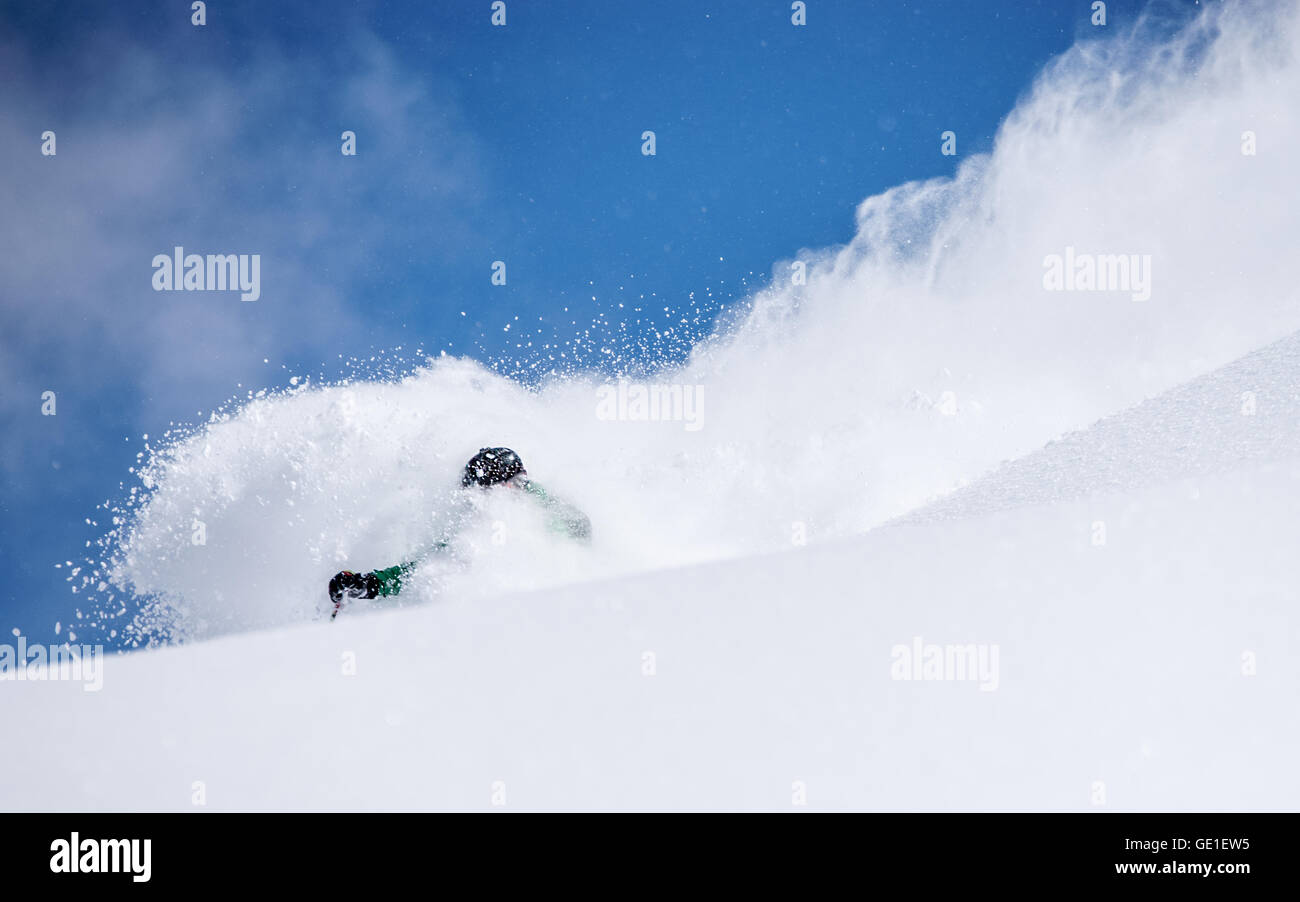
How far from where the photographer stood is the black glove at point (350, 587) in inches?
225

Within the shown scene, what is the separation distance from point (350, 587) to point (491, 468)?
1.57 meters

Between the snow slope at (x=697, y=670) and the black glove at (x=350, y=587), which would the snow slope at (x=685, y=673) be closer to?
the snow slope at (x=697, y=670)

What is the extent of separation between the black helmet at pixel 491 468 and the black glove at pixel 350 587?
52.2 inches

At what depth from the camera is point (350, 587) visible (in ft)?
18.9

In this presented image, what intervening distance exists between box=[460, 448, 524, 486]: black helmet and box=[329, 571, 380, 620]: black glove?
52.2 inches

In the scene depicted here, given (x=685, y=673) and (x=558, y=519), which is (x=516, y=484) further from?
(x=685, y=673)

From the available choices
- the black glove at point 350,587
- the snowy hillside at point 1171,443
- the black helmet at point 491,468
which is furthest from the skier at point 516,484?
the snowy hillside at point 1171,443

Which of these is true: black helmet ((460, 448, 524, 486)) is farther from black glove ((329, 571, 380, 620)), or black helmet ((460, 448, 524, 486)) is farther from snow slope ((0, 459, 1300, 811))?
snow slope ((0, 459, 1300, 811))

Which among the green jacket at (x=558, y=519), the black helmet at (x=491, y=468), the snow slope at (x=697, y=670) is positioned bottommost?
the snow slope at (x=697, y=670)

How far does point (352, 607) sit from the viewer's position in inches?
230

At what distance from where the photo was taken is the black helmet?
685 centimetres

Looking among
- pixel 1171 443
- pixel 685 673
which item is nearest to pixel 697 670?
pixel 685 673

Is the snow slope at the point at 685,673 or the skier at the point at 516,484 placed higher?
the skier at the point at 516,484

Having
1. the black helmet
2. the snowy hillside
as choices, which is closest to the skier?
the black helmet
